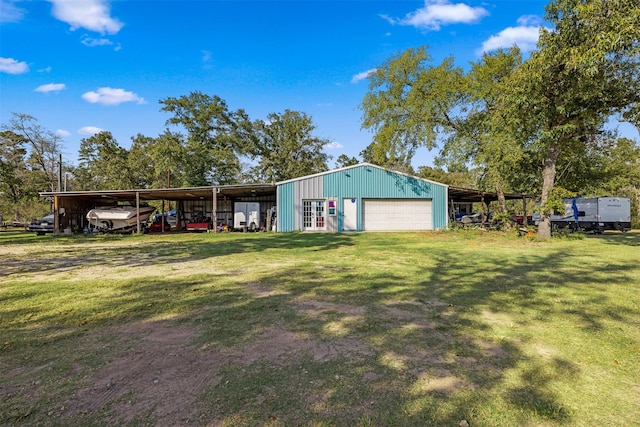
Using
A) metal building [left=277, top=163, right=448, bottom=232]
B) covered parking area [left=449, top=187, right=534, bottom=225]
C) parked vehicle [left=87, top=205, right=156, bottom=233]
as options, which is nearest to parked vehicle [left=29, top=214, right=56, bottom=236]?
parked vehicle [left=87, top=205, right=156, bottom=233]

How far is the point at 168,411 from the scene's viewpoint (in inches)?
90.0

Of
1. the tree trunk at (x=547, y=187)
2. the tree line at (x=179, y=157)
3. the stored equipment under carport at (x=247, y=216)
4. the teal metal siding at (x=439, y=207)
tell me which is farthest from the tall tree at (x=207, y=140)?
the tree trunk at (x=547, y=187)

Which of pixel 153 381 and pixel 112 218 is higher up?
pixel 112 218

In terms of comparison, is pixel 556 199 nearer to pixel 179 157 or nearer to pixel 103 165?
pixel 179 157

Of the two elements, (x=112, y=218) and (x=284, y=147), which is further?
(x=284, y=147)

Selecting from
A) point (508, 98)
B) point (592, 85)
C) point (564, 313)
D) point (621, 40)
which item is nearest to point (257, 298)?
point (564, 313)

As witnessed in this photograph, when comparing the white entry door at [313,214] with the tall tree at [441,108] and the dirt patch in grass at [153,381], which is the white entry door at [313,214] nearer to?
the tall tree at [441,108]

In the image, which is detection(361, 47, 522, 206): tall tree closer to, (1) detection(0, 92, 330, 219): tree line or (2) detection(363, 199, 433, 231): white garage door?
(2) detection(363, 199, 433, 231): white garage door

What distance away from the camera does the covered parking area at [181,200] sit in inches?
795

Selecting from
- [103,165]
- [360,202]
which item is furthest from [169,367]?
[103,165]

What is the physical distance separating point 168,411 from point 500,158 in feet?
57.3

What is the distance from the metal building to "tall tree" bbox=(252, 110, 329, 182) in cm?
1654

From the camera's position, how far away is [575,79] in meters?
13.2

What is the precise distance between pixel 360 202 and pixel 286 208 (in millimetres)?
4570
